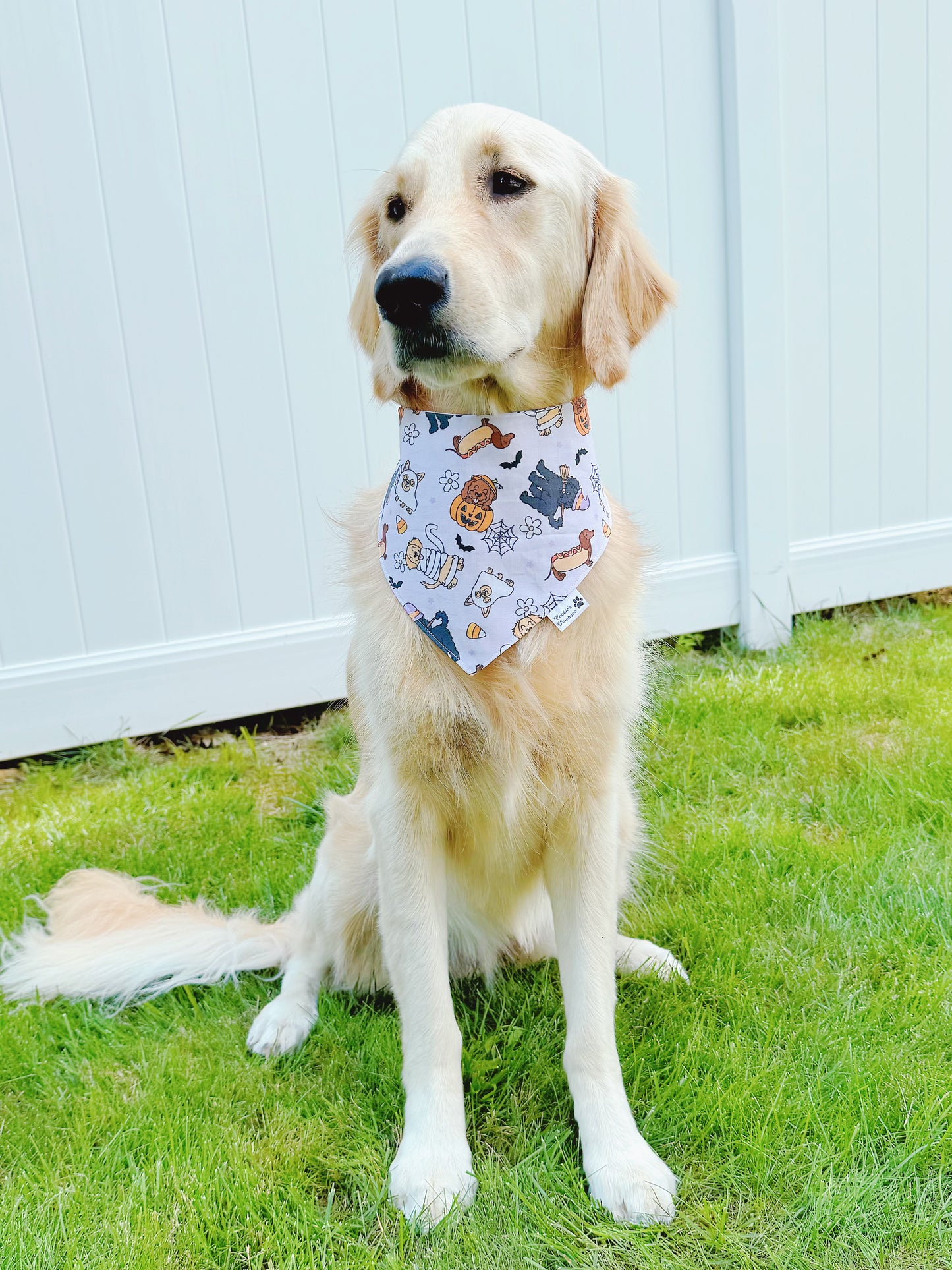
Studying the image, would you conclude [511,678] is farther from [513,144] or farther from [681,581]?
[681,581]

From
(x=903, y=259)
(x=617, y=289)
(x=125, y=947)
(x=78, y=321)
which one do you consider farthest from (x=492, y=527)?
(x=903, y=259)

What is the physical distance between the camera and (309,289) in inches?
129

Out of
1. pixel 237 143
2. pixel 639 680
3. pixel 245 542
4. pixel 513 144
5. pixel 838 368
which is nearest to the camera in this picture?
pixel 513 144

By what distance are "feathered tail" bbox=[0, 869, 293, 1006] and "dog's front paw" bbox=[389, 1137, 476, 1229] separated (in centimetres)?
70

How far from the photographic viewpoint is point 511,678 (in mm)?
1567

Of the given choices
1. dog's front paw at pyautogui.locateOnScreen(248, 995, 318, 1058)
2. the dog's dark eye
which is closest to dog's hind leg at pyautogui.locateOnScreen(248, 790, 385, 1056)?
dog's front paw at pyautogui.locateOnScreen(248, 995, 318, 1058)

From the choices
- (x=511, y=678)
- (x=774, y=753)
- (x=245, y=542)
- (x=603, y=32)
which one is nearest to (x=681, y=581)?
(x=774, y=753)

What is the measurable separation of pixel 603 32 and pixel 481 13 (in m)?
0.46

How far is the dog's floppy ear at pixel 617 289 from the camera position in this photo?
161 cm

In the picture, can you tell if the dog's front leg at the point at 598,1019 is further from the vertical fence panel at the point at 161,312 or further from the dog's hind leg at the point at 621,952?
the vertical fence panel at the point at 161,312

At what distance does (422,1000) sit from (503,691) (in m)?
0.51

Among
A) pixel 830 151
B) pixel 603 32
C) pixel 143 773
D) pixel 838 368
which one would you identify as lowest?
pixel 143 773

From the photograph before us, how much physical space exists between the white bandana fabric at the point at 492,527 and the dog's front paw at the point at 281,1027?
0.85m

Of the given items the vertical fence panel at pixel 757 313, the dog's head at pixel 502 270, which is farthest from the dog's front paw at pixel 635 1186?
the vertical fence panel at pixel 757 313
